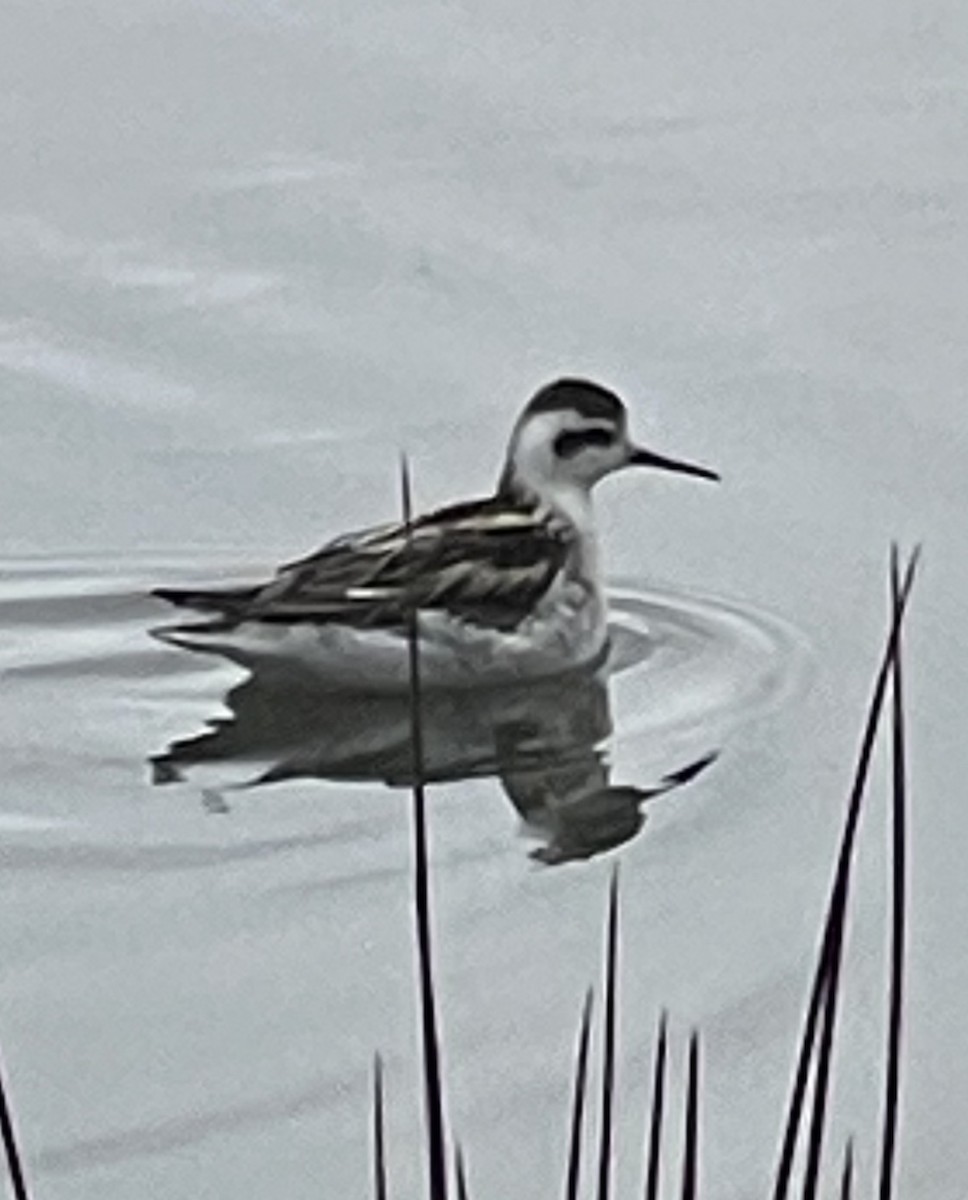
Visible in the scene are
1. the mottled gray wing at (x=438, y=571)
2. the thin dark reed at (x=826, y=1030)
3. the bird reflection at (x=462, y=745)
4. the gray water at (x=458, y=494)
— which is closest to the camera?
the thin dark reed at (x=826, y=1030)

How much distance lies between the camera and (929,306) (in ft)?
14.5

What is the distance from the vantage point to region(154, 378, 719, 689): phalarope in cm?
360

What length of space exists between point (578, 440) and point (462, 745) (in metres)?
0.39

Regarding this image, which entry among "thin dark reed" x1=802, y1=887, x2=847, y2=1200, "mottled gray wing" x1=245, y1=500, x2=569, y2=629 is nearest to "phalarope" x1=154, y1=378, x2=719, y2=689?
"mottled gray wing" x1=245, y1=500, x2=569, y2=629

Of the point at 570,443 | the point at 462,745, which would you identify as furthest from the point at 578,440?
the point at 462,745

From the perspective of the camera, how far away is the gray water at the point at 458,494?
2879 millimetres

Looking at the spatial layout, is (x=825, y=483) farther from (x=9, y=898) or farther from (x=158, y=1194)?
(x=158, y=1194)

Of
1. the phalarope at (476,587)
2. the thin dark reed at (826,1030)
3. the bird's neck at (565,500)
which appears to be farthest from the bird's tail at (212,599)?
the thin dark reed at (826,1030)

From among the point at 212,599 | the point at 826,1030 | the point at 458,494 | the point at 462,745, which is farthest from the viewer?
the point at 458,494

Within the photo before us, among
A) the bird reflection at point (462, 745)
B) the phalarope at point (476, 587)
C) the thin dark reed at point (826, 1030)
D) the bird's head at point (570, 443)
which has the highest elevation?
the thin dark reed at point (826, 1030)

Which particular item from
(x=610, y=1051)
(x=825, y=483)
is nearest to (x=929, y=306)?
(x=825, y=483)

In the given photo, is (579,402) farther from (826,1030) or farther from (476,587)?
(826,1030)

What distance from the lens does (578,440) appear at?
3748 millimetres

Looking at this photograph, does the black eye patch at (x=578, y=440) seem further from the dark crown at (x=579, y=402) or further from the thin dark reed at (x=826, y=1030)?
the thin dark reed at (x=826, y=1030)
